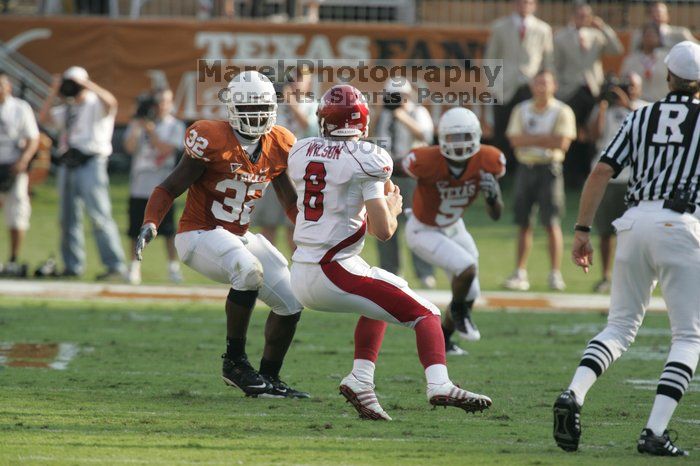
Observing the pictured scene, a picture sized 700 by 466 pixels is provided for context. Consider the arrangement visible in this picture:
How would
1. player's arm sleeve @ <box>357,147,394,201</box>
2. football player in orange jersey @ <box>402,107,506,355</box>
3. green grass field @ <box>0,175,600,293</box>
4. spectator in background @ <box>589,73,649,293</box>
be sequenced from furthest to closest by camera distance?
green grass field @ <box>0,175,600,293</box> < spectator in background @ <box>589,73,649,293</box> < football player in orange jersey @ <box>402,107,506,355</box> < player's arm sleeve @ <box>357,147,394,201</box>

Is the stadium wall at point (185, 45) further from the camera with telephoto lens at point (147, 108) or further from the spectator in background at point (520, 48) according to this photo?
the camera with telephoto lens at point (147, 108)

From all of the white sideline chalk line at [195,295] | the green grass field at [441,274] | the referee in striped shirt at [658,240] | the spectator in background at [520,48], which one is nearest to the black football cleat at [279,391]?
the referee in striped shirt at [658,240]

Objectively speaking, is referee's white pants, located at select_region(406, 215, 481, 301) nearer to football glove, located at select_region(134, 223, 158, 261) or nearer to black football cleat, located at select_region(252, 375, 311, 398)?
black football cleat, located at select_region(252, 375, 311, 398)

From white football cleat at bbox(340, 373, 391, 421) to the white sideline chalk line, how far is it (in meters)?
4.52

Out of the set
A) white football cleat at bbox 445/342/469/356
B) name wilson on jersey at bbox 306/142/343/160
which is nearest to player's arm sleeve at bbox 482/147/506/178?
white football cleat at bbox 445/342/469/356

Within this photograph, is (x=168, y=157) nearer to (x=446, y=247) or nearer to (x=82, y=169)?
(x=82, y=169)

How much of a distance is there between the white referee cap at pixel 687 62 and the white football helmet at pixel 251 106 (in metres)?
2.16

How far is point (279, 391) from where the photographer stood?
6.31m

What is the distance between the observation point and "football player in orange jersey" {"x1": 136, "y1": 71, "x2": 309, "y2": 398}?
6.30m

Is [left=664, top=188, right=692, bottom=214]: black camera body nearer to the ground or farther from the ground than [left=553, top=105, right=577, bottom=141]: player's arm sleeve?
farther from the ground

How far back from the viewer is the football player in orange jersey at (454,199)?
7898 millimetres

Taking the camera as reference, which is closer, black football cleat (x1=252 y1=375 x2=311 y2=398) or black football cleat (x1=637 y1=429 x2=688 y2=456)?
black football cleat (x1=637 y1=429 x2=688 y2=456)

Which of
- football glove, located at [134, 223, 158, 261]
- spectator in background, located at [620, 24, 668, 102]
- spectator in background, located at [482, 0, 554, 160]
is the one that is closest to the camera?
football glove, located at [134, 223, 158, 261]

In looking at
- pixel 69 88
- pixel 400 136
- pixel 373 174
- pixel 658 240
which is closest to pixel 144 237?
pixel 373 174
